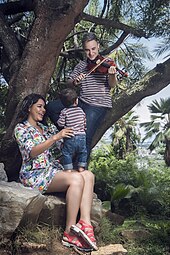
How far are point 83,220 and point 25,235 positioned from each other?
21.9 inches

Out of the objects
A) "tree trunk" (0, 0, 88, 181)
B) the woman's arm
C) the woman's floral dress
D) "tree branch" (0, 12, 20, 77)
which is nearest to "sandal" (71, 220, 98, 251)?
the woman's floral dress

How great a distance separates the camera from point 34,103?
3.89 meters

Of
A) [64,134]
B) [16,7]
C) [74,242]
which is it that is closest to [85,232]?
[74,242]

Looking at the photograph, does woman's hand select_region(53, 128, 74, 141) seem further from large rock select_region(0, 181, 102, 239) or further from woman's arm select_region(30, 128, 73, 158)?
large rock select_region(0, 181, 102, 239)

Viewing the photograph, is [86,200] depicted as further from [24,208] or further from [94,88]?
[94,88]

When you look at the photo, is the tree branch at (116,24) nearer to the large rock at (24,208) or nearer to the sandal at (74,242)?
the large rock at (24,208)

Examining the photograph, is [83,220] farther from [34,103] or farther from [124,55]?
[124,55]

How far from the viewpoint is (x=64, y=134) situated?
363 centimetres

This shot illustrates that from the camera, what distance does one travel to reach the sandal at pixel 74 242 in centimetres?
337

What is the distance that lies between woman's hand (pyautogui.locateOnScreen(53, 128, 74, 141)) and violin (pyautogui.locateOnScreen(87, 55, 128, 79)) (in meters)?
0.90

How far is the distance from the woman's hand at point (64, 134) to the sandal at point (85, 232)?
82 cm

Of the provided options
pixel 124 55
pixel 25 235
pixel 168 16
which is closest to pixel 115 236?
pixel 25 235

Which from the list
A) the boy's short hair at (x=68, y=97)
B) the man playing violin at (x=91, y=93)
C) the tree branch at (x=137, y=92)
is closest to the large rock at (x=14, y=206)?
the boy's short hair at (x=68, y=97)

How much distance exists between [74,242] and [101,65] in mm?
1983
